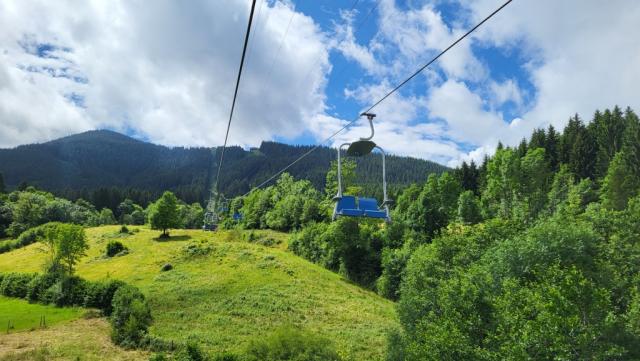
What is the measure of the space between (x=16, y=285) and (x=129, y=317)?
3425 cm

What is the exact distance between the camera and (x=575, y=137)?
112 metres

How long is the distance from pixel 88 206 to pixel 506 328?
176 meters

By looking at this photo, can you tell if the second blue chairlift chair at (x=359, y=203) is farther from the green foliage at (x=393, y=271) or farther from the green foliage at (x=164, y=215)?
the green foliage at (x=164, y=215)

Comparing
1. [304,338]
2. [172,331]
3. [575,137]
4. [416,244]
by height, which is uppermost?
[575,137]

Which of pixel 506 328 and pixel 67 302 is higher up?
pixel 506 328

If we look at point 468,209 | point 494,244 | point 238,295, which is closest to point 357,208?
point 494,244

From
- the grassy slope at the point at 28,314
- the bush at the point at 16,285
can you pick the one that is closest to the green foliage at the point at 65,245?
the bush at the point at 16,285

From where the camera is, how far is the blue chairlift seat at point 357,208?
15.9 m

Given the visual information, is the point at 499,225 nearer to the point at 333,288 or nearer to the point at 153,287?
the point at 333,288

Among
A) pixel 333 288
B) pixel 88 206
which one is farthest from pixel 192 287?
pixel 88 206

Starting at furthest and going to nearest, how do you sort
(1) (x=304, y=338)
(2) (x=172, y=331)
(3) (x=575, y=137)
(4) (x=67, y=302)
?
(3) (x=575, y=137) < (4) (x=67, y=302) < (2) (x=172, y=331) < (1) (x=304, y=338)

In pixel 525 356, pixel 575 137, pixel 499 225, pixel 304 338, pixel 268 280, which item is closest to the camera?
pixel 525 356

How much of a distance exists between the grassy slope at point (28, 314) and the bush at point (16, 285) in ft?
11.3

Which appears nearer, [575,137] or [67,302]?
[67,302]
